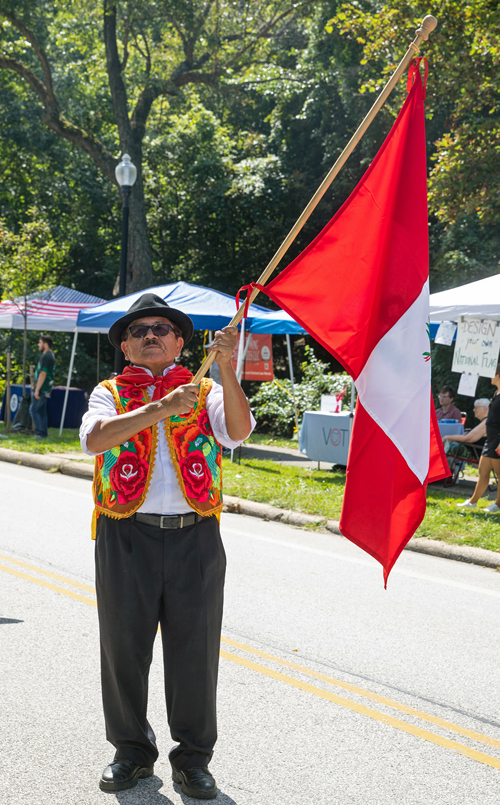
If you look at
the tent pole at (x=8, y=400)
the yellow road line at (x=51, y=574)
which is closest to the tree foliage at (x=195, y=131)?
the tent pole at (x=8, y=400)

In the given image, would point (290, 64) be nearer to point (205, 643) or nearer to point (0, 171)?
point (0, 171)

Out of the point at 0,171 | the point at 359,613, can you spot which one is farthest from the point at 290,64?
the point at 359,613

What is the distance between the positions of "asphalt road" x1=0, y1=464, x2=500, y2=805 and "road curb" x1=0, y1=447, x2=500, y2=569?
0.94 feet

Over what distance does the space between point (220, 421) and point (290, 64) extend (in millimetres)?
30397

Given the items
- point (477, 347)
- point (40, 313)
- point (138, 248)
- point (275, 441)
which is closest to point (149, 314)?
point (477, 347)

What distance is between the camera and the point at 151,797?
127 inches

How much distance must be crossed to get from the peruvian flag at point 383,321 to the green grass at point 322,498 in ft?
15.5

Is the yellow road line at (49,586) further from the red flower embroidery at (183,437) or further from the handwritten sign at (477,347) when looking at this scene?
the handwritten sign at (477,347)

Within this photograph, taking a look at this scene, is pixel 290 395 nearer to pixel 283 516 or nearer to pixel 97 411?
pixel 283 516

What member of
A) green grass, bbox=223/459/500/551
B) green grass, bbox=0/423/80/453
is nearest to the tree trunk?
green grass, bbox=0/423/80/453

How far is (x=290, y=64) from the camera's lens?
30.8m

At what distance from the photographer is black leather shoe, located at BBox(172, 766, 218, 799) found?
3.20 meters

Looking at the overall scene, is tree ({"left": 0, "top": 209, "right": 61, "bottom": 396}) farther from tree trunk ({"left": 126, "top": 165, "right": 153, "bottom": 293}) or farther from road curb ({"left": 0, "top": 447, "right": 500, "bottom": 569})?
road curb ({"left": 0, "top": 447, "right": 500, "bottom": 569})

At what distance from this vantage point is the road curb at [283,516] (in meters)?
8.01
